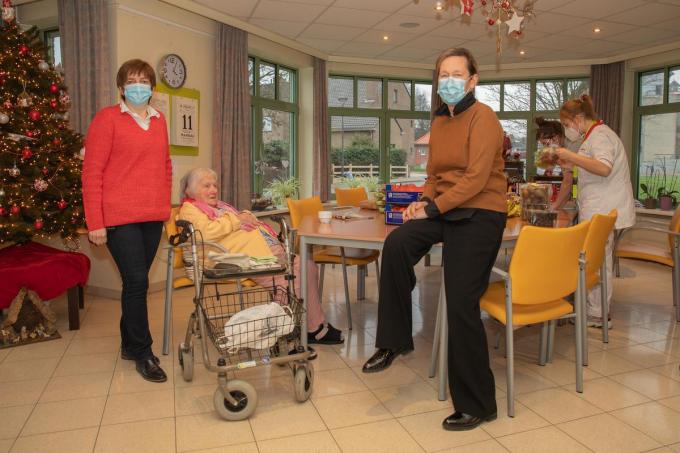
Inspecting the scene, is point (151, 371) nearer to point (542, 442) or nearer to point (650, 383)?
point (542, 442)

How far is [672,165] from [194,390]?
23.3 ft

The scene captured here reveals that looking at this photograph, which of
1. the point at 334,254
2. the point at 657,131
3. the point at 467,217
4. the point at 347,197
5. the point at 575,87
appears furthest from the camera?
the point at 575,87

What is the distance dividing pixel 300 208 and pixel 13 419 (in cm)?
215

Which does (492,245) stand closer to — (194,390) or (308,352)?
(308,352)

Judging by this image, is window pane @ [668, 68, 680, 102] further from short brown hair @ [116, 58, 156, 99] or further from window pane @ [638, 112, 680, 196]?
short brown hair @ [116, 58, 156, 99]

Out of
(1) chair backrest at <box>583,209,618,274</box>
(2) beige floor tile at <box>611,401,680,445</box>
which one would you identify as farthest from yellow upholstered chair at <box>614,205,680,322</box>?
(2) beige floor tile at <box>611,401,680,445</box>

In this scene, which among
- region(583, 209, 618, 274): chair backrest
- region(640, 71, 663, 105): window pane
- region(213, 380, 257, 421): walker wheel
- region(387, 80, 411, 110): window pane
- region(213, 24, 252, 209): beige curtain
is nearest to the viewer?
region(213, 380, 257, 421): walker wheel

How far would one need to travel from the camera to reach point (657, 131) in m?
7.52

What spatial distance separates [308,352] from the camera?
2.53 m

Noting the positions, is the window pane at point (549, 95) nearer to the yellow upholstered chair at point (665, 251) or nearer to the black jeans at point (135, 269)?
the yellow upholstered chair at point (665, 251)

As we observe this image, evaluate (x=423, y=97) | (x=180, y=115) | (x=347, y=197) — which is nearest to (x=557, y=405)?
(x=347, y=197)

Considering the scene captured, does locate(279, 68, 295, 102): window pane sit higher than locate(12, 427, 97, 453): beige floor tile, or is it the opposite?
locate(279, 68, 295, 102): window pane

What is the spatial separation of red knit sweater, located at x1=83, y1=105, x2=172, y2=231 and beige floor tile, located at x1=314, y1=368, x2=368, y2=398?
1195mm

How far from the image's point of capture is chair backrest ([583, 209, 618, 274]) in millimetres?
2782
